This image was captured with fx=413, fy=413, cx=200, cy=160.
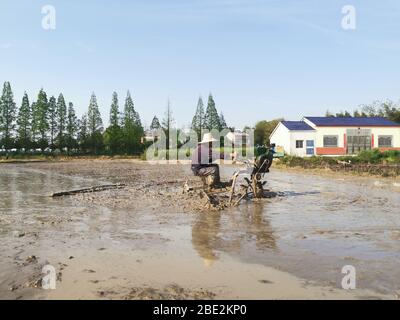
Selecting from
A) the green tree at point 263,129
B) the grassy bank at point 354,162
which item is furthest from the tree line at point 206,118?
the grassy bank at point 354,162

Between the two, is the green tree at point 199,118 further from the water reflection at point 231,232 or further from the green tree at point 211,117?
the water reflection at point 231,232

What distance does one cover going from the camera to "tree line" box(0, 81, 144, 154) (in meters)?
57.2

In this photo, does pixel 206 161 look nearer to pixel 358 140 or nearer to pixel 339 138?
pixel 339 138

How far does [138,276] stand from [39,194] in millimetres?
10331

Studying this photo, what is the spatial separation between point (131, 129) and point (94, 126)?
5742 millimetres

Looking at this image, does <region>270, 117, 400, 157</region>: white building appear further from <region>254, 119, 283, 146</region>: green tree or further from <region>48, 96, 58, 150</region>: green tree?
<region>48, 96, 58, 150</region>: green tree

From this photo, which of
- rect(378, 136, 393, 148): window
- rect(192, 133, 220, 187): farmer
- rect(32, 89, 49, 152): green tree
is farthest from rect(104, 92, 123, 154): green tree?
rect(192, 133, 220, 187): farmer

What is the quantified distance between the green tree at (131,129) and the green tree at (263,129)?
59.0 ft

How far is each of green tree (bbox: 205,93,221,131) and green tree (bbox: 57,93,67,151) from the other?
2186 cm

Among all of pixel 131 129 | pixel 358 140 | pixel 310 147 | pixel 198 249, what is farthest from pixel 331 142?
pixel 198 249

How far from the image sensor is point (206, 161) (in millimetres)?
12938
